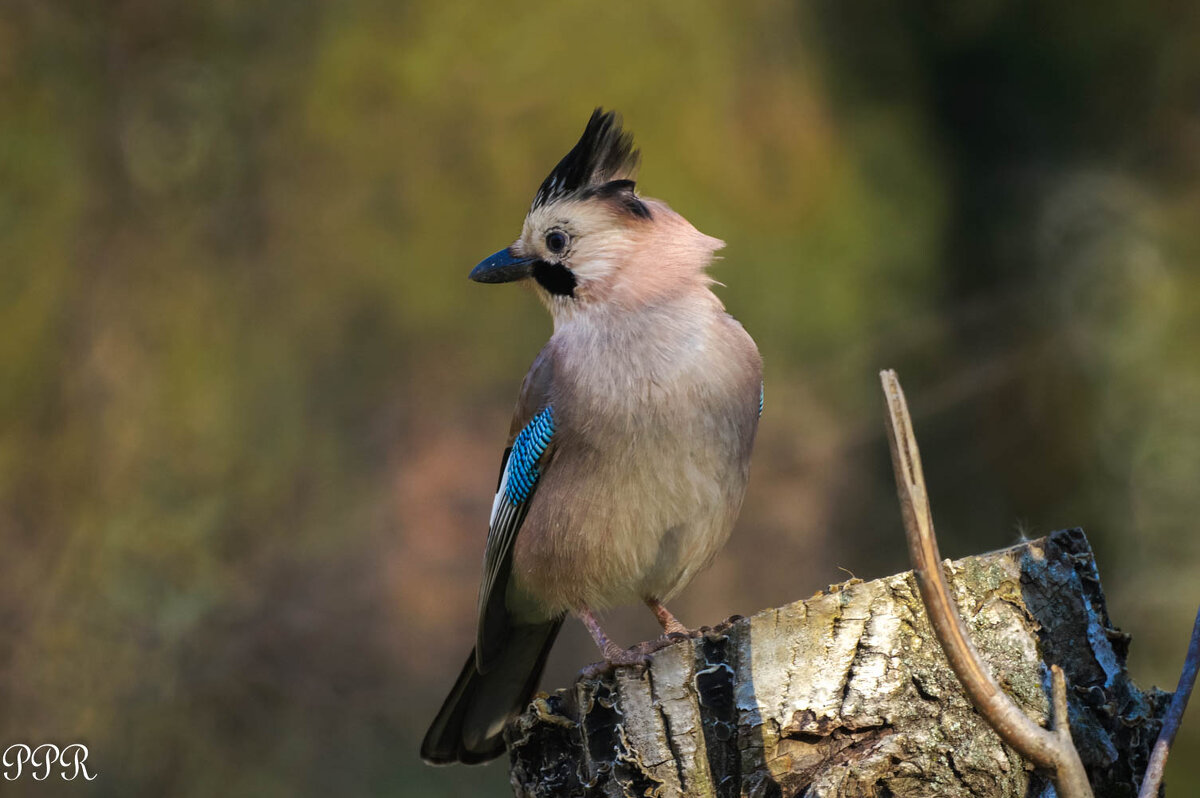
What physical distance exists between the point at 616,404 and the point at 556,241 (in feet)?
1.45

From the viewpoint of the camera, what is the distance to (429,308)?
5812 mm

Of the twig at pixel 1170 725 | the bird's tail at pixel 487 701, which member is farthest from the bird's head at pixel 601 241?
the twig at pixel 1170 725

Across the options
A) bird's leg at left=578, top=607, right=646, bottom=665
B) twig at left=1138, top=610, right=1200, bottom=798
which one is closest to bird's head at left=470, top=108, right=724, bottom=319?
bird's leg at left=578, top=607, right=646, bottom=665

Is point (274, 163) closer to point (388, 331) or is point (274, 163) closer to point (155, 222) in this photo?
point (155, 222)

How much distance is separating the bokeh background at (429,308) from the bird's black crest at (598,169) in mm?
2530

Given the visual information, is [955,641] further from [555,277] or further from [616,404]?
[555,277]

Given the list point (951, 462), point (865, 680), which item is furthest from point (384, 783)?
point (865, 680)

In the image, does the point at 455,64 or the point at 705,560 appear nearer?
the point at 705,560

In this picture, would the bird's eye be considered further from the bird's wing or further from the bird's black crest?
the bird's wing

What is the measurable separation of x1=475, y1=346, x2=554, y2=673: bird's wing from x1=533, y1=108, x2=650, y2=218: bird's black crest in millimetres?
384

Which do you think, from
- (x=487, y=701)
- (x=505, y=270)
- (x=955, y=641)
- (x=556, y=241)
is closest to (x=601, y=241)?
(x=556, y=241)

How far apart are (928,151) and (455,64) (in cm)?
235

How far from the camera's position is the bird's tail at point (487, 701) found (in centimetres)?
308

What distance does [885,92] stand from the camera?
19.6 feet
